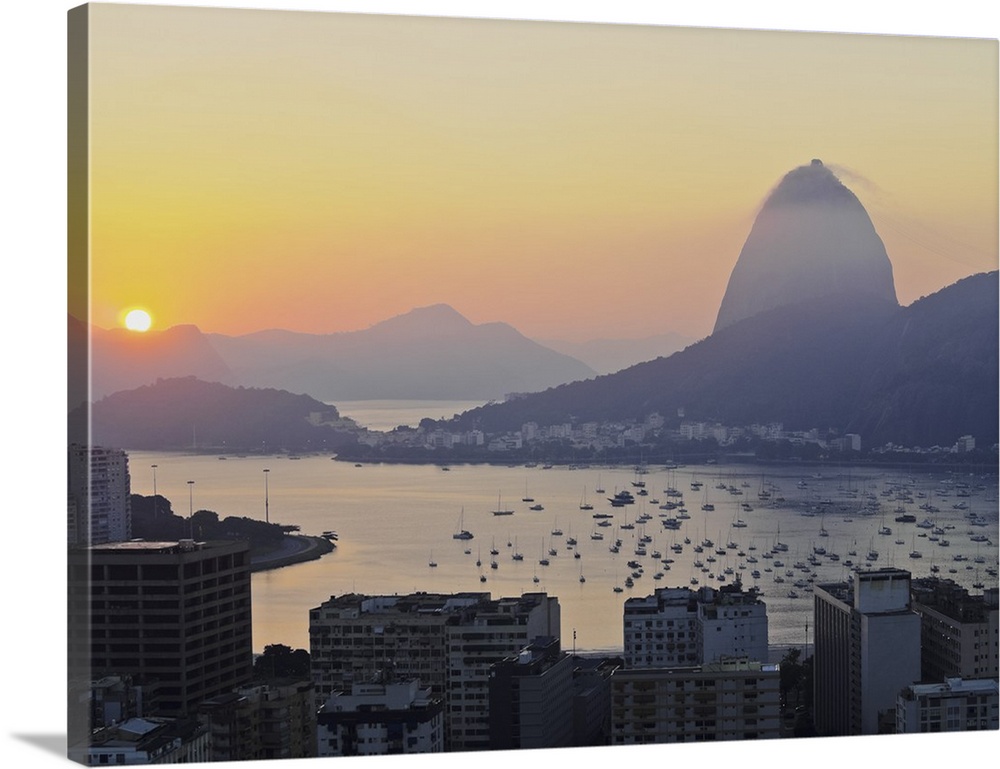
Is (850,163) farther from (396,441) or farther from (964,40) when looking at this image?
(396,441)

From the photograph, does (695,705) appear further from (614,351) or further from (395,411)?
(395,411)

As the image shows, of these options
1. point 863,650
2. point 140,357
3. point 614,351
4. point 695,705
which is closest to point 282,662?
point 140,357

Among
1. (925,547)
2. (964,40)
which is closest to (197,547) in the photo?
(925,547)

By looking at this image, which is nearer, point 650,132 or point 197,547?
point 197,547

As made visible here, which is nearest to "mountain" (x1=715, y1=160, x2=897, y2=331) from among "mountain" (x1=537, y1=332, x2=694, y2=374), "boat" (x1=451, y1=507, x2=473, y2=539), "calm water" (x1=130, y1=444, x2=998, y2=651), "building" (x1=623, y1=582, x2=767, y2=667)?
"mountain" (x1=537, y1=332, x2=694, y2=374)

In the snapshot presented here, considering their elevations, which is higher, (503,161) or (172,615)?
(503,161)

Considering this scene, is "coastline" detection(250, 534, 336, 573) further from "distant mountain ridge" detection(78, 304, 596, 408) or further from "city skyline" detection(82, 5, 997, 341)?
"city skyline" detection(82, 5, 997, 341)
